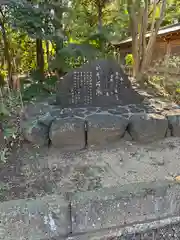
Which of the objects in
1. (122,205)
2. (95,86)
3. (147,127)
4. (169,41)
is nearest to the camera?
(122,205)

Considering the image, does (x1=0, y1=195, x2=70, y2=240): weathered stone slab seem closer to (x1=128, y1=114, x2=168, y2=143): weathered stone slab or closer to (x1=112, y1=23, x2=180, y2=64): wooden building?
(x1=128, y1=114, x2=168, y2=143): weathered stone slab

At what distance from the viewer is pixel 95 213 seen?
4.75 ft

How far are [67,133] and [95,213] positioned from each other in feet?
4.18

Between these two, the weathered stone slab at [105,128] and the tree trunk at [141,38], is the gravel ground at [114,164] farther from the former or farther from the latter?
the tree trunk at [141,38]

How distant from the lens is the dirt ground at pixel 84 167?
1.96m

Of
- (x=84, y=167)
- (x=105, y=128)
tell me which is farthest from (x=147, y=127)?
(x=84, y=167)

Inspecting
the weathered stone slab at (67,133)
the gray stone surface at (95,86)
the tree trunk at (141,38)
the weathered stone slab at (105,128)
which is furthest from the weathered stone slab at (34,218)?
the tree trunk at (141,38)

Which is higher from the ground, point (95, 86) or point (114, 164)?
point (95, 86)

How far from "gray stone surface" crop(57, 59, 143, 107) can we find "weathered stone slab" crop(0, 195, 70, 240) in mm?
1966

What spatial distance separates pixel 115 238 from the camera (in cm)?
155

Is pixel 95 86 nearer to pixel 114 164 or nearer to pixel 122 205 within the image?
pixel 114 164

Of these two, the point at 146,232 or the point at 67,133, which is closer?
the point at 146,232

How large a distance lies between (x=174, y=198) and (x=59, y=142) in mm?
1497

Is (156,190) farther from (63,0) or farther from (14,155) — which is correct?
(63,0)
